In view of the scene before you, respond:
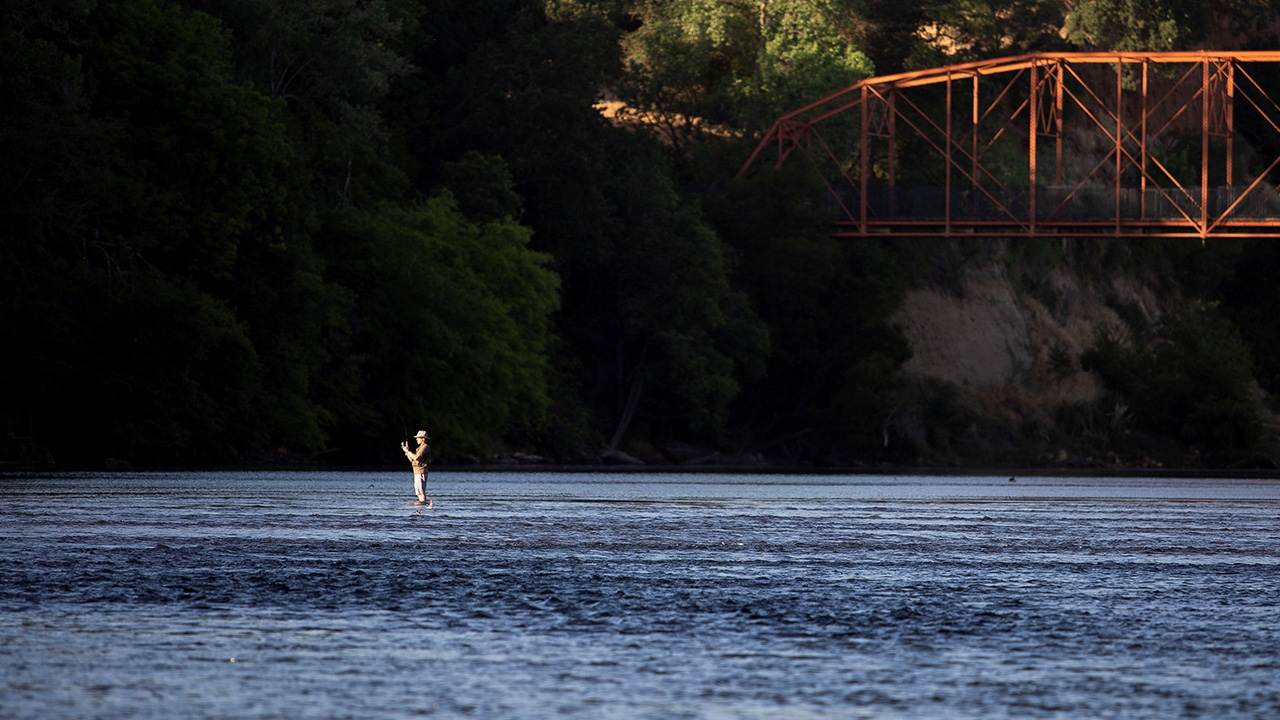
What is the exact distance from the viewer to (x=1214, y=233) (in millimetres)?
97688

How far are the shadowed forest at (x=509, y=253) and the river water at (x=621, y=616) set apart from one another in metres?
30.4

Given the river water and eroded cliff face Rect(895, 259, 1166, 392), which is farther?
eroded cliff face Rect(895, 259, 1166, 392)

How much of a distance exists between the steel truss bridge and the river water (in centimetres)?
6150

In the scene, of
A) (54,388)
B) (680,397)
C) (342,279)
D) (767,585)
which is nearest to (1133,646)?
(767,585)

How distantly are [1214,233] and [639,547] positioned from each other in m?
74.4

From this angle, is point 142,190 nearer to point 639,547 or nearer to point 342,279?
point 342,279

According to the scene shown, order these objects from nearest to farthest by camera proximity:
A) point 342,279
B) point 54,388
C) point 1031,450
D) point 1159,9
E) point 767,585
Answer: point 767,585
point 54,388
point 342,279
point 1031,450
point 1159,9

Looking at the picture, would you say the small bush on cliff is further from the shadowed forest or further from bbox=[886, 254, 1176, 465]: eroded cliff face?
bbox=[886, 254, 1176, 465]: eroded cliff face

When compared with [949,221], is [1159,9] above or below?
above

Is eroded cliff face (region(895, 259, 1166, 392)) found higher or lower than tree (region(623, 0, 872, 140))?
lower

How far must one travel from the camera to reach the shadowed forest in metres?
66.2

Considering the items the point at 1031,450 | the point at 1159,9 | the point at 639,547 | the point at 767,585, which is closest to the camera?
the point at 767,585

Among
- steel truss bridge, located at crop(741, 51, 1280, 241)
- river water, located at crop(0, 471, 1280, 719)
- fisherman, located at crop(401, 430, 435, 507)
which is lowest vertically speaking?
river water, located at crop(0, 471, 1280, 719)

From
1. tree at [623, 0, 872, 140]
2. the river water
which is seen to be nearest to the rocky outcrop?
tree at [623, 0, 872, 140]
